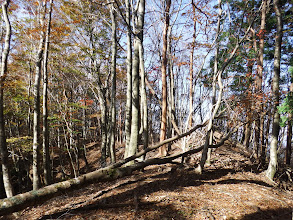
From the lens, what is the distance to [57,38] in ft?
32.6

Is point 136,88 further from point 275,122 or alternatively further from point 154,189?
point 275,122

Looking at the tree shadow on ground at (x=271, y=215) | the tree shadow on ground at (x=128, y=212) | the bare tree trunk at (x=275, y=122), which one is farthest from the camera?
the bare tree trunk at (x=275, y=122)

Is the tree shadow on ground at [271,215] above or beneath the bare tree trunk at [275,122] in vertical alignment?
beneath

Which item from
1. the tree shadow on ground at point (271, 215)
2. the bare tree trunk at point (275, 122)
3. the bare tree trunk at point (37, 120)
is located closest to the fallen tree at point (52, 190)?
the tree shadow on ground at point (271, 215)

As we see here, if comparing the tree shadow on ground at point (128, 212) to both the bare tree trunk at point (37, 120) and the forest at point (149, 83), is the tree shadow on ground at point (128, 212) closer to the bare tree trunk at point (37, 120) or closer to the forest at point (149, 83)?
the forest at point (149, 83)

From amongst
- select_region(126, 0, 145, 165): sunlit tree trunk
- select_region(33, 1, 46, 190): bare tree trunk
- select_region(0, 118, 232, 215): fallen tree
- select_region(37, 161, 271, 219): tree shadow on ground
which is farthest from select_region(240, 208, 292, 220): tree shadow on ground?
select_region(33, 1, 46, 190): bare tree trunk

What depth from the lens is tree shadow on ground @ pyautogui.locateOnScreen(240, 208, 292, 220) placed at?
126 inches

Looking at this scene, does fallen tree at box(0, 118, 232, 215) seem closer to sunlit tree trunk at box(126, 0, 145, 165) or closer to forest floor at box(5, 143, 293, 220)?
forest floor at box(5, 143, 293, 220)

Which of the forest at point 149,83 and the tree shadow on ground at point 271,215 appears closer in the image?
the tree shadow on ground at point 271,215

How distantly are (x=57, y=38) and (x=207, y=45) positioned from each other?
9249 millimetres

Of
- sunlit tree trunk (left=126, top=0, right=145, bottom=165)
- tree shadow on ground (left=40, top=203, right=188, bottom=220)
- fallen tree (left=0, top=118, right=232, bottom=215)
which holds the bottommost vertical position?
tree shadow on ground (left=40, top=203, right=188, bottom=220)

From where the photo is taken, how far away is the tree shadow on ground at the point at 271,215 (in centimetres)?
319

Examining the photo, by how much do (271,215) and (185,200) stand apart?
1.76m

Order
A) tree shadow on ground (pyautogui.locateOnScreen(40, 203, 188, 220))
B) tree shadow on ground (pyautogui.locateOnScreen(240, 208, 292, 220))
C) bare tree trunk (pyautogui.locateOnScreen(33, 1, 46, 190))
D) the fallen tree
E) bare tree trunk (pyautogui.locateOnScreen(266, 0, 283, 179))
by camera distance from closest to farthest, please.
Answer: the fallen tree, tree shadow on ground (pyautogui.locateOnScreen(40, 203, 188, 220)), tree shadow on ground (pyautogui.locateOnScreen(240, 208, 292, 220)), bare tree trunk (pyautogui.locateOnScreen(266, 0, 283, 179)), bare tree trunk (pyautogui.locateOnScreen(33, 1, 46, 190))
